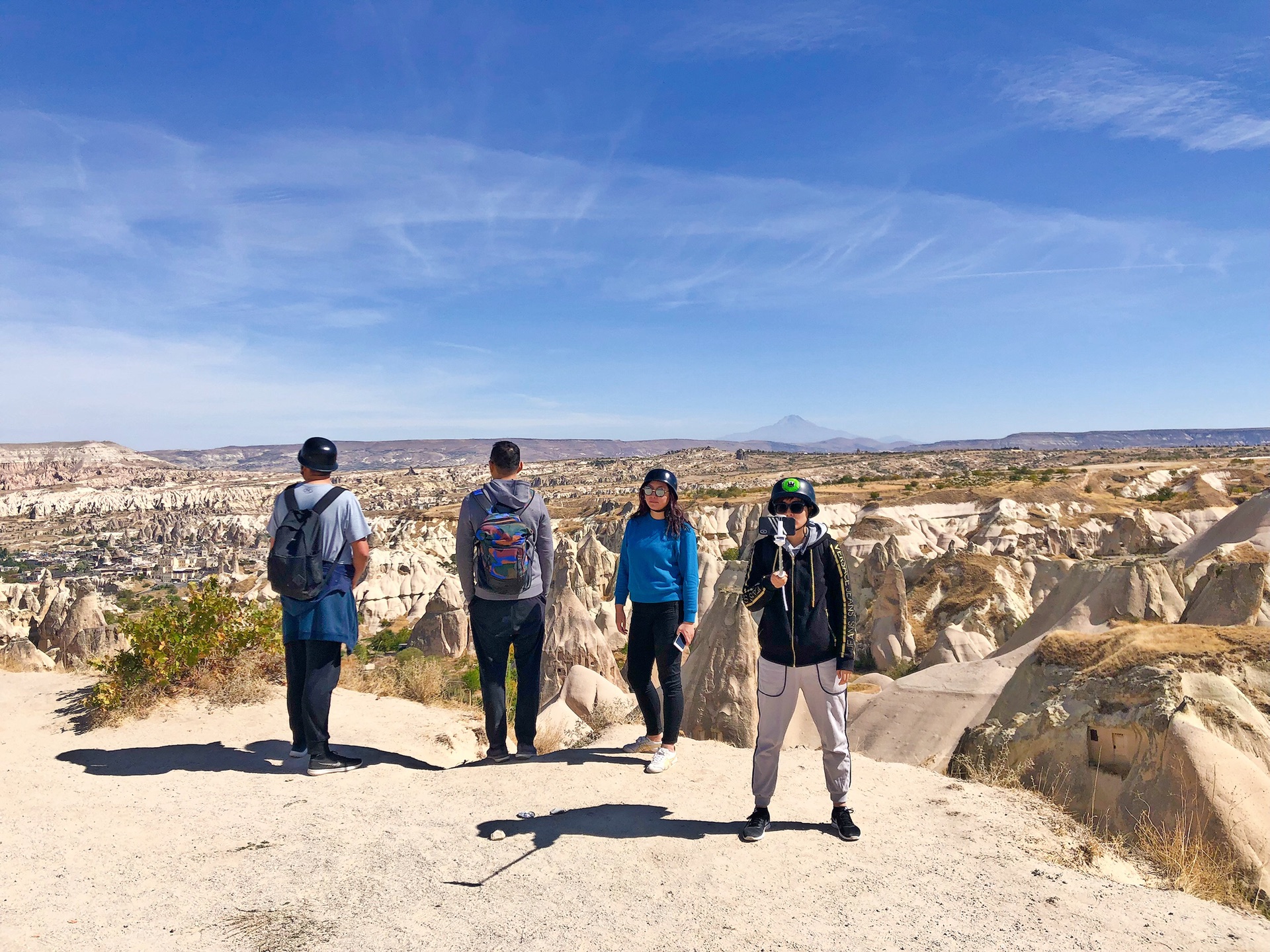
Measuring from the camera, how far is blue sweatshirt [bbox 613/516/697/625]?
521 cm

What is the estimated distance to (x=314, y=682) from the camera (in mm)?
5477

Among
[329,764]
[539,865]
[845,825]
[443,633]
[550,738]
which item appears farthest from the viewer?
[443,633]

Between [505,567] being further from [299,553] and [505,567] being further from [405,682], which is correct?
[405,682]

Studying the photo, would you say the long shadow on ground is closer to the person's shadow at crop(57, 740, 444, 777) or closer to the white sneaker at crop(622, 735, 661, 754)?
the white sneaker at crop(622, 735, 661, 754)

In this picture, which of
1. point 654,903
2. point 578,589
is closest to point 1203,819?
point 654,903

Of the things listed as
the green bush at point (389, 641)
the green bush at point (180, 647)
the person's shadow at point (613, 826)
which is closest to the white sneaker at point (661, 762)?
the person's shadow at point (613, 826)

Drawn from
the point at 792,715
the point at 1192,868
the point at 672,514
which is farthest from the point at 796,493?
the point at 1192,868

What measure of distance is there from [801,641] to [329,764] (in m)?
3.57

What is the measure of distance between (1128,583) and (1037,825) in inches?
667

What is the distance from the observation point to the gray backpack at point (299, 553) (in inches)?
204

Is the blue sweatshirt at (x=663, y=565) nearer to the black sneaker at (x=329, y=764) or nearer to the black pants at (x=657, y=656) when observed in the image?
the black pants at (x=657, y=656)

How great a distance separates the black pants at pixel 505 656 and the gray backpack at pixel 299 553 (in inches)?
42.4

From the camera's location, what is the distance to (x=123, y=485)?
16250 cm

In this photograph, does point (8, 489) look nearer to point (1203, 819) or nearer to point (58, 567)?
point (58, 567)
